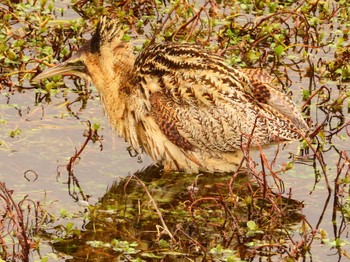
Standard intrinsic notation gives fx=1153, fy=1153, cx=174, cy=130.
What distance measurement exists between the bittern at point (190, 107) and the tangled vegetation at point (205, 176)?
0.64ft

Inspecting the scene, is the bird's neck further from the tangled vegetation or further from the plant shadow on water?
the plant shadow on water

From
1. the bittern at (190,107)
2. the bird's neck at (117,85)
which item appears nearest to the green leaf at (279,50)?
the bittern at (190,107)

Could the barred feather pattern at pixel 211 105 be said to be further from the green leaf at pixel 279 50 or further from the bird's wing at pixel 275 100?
the green leaf at pixel 279 50

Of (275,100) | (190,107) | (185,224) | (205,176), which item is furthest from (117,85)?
(185,224)

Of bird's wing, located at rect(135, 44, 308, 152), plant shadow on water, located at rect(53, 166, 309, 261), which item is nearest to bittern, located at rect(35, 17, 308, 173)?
bird's wing, located at rect(135, 44, 308, 152)

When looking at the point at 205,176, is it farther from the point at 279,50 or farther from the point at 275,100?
the point at 279,50

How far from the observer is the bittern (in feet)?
29.3

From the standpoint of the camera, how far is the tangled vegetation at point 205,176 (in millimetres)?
7660

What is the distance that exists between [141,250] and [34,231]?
758 mm

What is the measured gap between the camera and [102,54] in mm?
9555

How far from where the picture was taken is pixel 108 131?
32.6 feet

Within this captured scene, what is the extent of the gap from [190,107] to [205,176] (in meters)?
0.62

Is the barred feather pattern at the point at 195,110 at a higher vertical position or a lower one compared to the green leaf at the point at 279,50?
lower

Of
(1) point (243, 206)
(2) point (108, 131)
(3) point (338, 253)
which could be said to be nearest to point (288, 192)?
(1) point (243, 206)
